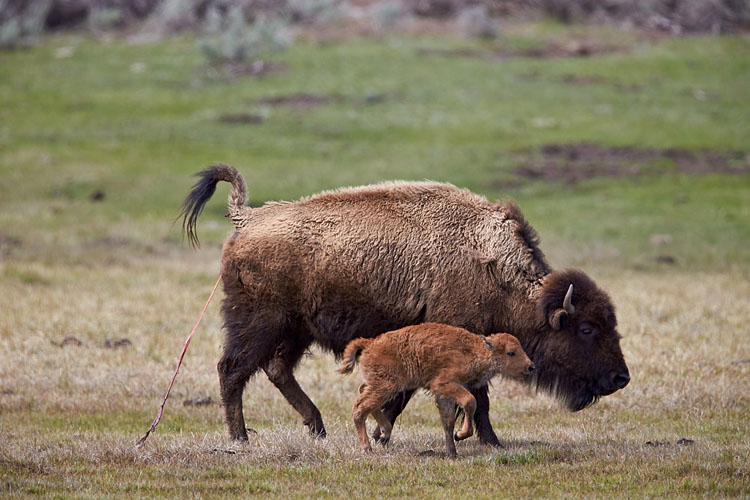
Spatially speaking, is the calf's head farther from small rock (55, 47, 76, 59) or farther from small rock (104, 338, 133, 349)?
small rock (55, 47, 76, 59)

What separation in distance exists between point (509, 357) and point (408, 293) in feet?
3.56

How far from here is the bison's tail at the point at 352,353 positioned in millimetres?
7795

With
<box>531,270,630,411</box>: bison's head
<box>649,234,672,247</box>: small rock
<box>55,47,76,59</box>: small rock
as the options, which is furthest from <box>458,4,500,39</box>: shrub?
<box>531,270,630,411</box>: bison's head

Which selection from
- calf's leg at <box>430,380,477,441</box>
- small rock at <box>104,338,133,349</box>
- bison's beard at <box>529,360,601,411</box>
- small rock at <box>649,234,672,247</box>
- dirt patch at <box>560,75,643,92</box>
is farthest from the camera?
dirt patch at <box>560,75,643,92</box>

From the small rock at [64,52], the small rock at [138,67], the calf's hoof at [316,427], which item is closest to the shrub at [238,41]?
the small rock at [138,67]

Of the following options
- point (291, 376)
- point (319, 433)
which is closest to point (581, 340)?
point (319, 433)

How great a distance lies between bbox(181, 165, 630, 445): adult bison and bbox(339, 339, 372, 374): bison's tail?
57cm

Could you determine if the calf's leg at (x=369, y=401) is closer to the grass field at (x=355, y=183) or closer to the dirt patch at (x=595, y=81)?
the grass field at (x=355, y=183)

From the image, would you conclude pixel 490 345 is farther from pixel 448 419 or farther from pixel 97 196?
pixel 97 196

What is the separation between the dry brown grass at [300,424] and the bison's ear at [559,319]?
3.16 ft

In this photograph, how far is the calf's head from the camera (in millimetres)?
7887

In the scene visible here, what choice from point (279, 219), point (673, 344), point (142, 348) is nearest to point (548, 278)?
point (279, 219)

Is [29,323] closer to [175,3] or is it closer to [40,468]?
[40,468]

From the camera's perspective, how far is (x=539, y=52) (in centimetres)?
3609
